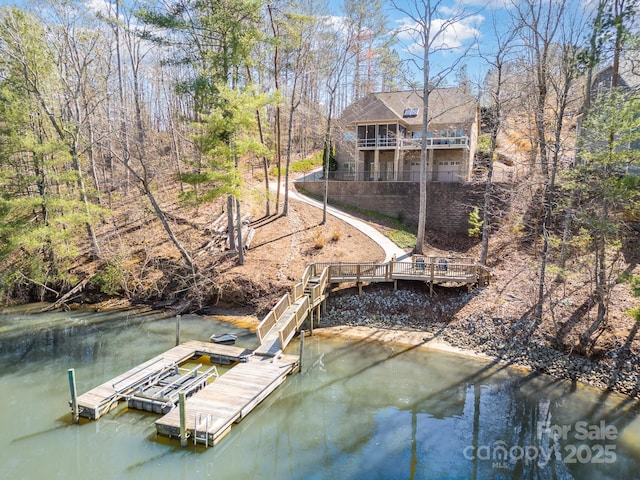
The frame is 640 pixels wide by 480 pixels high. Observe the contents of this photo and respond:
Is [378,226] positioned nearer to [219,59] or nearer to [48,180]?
[219,59]

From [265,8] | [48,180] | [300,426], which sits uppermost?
[265,8]

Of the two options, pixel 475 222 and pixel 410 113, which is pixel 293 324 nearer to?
pixel 475 222

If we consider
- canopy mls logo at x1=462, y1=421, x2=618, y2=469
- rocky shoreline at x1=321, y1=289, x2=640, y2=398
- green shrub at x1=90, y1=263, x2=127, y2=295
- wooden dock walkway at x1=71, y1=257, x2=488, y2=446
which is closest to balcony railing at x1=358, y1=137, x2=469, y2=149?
wooden dock walkway at x1=71, y1=257, x2=488, y2=446

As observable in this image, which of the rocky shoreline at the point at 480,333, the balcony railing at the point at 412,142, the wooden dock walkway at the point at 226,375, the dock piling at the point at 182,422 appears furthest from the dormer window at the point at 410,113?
the dock piling at the point at 182,422

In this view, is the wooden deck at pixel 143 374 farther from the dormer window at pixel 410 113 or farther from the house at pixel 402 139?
the dormer window at pixel 410 113

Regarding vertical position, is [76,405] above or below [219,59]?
below

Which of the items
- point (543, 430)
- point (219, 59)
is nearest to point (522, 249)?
point (543, 430)
